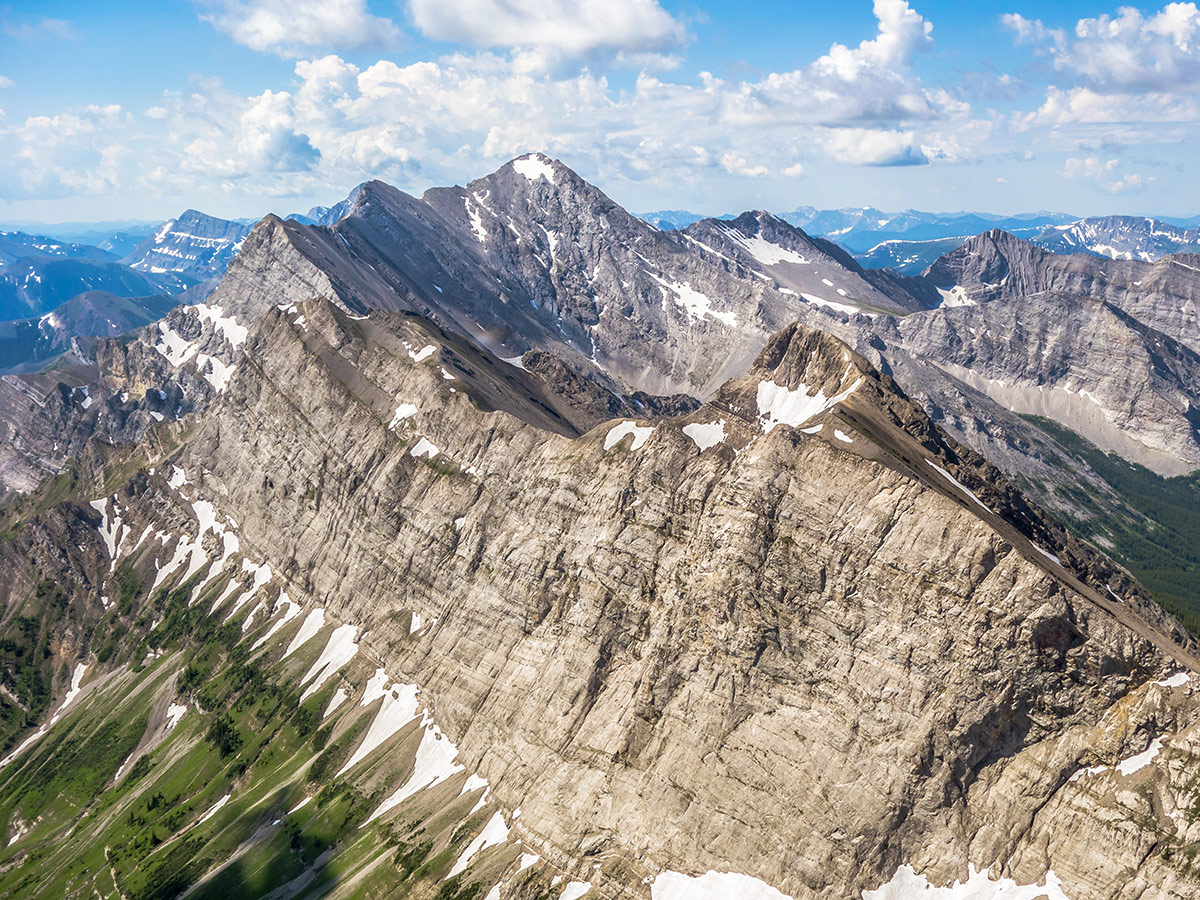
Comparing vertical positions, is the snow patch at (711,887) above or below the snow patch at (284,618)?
below

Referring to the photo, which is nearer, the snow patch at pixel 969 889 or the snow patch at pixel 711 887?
the snow patch at pixel 969 889

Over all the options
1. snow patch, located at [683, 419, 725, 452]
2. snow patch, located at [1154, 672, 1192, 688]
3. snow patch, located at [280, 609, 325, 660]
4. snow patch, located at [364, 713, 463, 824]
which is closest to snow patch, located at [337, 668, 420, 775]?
snow patch, located at [364, 713, 463, 824]

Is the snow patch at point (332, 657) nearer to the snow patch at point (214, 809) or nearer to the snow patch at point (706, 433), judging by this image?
the snow patch at point (214, 809)

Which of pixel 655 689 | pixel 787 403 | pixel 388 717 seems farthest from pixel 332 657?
pixel 787 403

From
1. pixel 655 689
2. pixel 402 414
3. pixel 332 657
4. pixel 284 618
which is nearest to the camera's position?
pixel 655 689

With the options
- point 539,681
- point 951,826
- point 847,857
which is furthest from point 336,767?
point 951,826

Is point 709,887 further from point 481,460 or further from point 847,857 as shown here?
point 481,460

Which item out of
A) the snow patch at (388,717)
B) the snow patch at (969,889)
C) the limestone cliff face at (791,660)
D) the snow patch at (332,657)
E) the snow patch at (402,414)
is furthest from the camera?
the snow patch at (402,414)

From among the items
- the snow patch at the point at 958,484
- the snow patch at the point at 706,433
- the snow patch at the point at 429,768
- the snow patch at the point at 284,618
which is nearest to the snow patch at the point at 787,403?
the snow patch at the point at 706,433

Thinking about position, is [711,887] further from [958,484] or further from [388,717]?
[388,717]

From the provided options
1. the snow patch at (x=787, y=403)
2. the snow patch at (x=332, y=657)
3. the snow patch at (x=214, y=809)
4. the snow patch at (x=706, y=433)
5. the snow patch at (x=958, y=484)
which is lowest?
the snow patch at (x=214, y=809)
